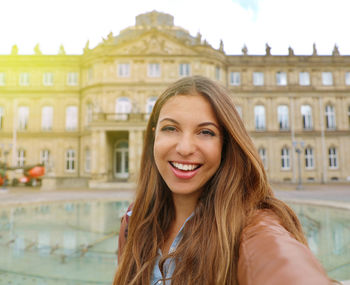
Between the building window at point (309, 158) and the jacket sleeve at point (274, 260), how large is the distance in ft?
102

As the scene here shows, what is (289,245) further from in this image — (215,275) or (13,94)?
(13,94)

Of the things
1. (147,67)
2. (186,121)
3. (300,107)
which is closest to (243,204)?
(186,121)

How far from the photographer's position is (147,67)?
26844mm

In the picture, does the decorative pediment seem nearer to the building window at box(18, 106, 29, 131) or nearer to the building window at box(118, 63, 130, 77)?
the building window at box(118, 63, 130, 77)

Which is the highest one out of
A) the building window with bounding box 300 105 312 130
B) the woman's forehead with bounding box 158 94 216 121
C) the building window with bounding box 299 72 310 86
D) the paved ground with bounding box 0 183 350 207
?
the building window with bounding box 299 72 310 86

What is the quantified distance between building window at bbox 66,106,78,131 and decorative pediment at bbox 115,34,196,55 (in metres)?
8.77

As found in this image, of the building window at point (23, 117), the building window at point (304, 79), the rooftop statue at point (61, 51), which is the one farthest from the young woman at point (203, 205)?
the rooftop statue at point (61, 51)

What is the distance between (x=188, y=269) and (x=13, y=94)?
116 ft

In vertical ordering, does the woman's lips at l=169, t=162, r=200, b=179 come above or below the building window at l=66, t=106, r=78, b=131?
below

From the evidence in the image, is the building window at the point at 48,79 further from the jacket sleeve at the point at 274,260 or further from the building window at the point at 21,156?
the jacket sleeve at the point at 274,260

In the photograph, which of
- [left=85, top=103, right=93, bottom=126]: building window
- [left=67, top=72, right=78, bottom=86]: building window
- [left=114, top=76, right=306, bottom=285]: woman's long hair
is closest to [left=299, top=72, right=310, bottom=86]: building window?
[left=85, top=103, right=93, bottom=126]: building window

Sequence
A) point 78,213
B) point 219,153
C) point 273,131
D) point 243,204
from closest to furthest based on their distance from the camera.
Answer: point 243,204 → point 219,153 → point 78,213 → point 273,131

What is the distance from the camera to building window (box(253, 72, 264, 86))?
30.0 metres

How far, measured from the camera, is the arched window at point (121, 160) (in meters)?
26.6
